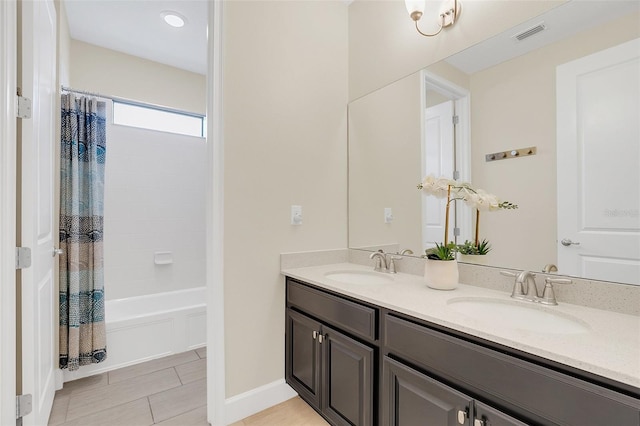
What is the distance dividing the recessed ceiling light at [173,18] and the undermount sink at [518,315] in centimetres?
294

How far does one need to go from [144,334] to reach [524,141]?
291 centimetres

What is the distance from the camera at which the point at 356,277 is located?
1972mm

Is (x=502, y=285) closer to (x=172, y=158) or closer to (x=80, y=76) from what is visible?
(x=172, y=158)

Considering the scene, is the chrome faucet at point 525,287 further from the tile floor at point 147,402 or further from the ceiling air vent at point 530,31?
the tile floor at point 147,402

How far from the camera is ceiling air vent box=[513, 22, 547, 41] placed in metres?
1.36

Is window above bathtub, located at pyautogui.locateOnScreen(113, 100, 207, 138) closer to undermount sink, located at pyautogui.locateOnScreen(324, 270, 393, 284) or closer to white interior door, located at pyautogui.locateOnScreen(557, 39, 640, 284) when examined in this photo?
undermount sink, located at pyautogui.locateOnScreen(324, 270, 393, 284)

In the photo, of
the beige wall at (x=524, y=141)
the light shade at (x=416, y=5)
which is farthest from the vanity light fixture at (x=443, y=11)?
the beige wall at (x=524, y=141)

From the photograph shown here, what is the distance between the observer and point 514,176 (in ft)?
4.76

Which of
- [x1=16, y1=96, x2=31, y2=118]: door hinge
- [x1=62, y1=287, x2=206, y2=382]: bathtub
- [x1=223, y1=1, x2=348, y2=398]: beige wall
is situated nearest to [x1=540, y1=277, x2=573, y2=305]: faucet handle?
[x1=223, y1=1, x2=348, y2=398]: beige wall

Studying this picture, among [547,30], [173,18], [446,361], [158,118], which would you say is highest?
[173,18]

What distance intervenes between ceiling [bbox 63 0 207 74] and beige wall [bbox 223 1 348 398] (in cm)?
98

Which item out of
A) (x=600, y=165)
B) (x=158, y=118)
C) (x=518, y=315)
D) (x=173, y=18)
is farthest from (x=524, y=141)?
(x=158, y=118)

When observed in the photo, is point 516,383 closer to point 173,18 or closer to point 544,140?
point 544,140

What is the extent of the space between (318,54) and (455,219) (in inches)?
58.0
